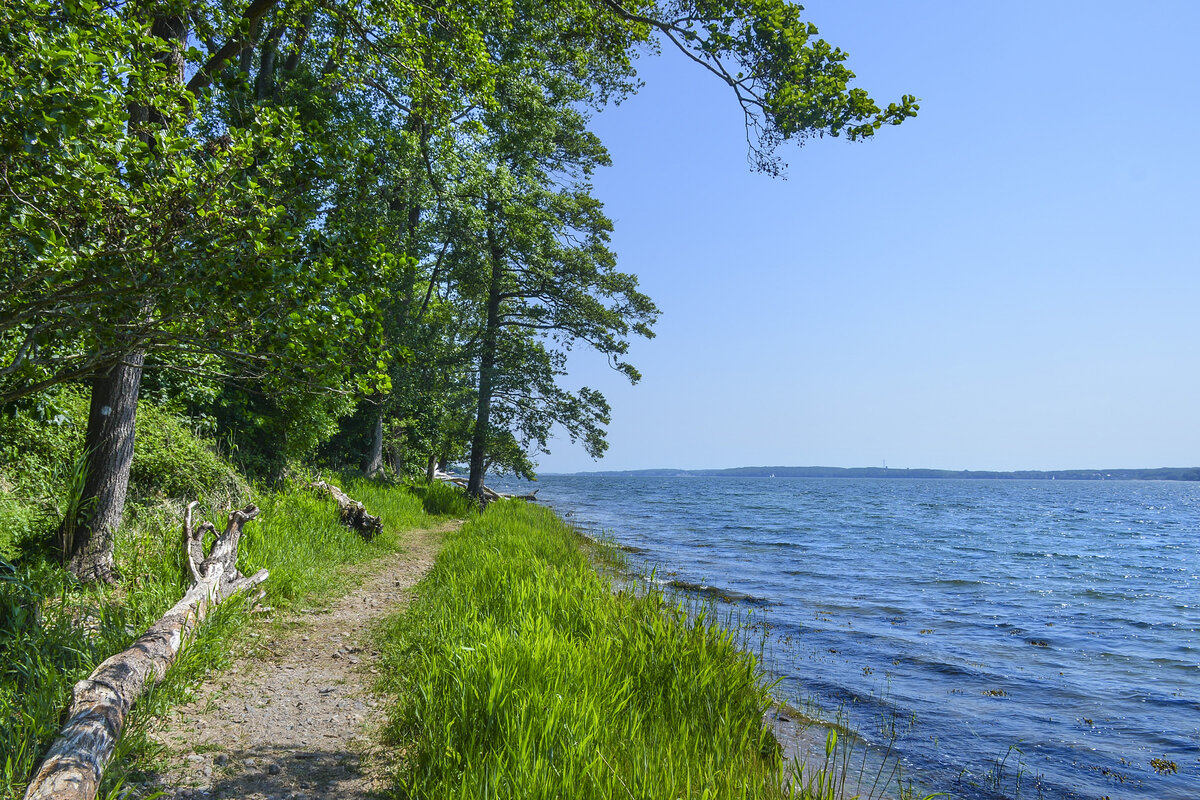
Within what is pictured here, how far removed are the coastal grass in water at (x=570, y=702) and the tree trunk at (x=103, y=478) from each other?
3101 millimetres

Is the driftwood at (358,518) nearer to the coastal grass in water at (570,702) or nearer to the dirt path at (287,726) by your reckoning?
the dirt path at (287,726)

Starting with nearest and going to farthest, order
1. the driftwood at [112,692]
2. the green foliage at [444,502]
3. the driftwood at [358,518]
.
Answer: the driftwood at [112,692] → the driftwood at [358,518] → the green foliage at [444,502]

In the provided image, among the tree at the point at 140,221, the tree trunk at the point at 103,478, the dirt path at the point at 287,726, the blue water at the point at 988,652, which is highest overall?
the tree at the point at 140,221

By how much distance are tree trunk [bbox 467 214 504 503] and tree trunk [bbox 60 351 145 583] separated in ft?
40.9

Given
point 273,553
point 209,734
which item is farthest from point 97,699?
point 273,553

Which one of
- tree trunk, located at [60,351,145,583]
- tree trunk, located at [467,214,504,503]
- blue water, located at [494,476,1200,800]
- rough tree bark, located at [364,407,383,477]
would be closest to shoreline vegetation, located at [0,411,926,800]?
tree trunk, located at [60,351,145,583]

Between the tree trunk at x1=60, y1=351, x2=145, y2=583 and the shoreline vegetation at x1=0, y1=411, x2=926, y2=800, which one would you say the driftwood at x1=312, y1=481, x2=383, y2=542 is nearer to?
the shoreline vegetation at x1=0, y1=411, x2=926, y2=800

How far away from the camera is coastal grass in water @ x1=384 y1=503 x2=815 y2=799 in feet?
10.8

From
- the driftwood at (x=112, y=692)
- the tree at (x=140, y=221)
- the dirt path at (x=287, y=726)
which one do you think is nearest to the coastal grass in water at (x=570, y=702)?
the dirt path at (x=287, y=726)

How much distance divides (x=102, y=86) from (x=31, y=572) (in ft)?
15.3

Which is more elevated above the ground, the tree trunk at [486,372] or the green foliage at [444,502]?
the tree trunk at [486,372]

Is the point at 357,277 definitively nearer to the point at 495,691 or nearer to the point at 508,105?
the point at 495,691

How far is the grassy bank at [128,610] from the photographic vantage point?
382cm

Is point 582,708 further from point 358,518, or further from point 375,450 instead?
point 375,450
